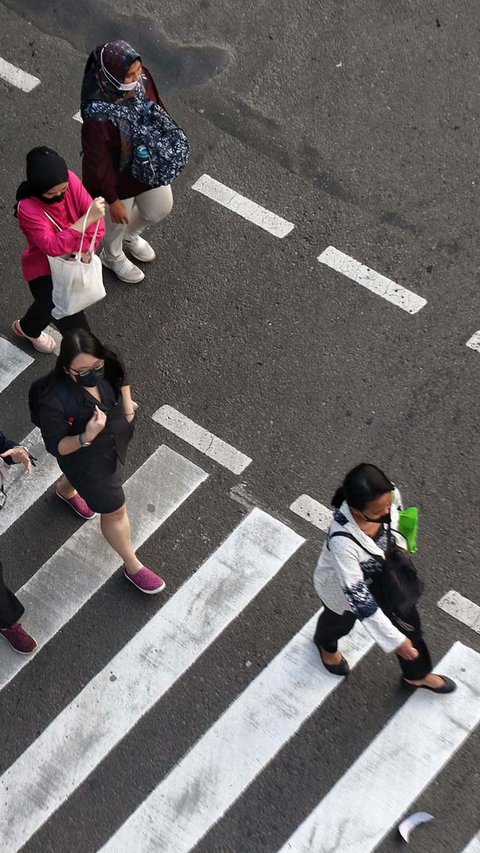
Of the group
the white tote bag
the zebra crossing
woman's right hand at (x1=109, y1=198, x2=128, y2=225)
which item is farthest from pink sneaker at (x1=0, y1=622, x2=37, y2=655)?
woman's right hand at (x1=109, y1=198, x2=128, y2=225)

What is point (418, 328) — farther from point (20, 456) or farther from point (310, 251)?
point (20, 456)

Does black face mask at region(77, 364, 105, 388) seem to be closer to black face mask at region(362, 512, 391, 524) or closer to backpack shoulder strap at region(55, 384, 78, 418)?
backpack shoulder strap at region(55, 384, 78, 418)

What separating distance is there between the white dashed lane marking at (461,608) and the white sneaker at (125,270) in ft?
10.9

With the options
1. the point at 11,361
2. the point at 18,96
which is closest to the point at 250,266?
the point at 11,361

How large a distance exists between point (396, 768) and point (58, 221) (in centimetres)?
388

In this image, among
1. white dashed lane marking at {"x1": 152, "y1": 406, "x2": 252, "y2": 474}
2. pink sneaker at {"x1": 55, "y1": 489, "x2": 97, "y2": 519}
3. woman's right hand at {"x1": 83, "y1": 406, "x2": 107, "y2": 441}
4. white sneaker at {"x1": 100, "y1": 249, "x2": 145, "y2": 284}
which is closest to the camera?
woman's right hand at {"x1": 83, "y1": 406, "x2": 107, "y2": 441}

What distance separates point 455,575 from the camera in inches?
266

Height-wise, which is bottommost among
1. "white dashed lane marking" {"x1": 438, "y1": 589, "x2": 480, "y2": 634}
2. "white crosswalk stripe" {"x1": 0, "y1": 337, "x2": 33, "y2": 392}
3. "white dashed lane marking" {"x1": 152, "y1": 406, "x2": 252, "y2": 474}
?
"white crosswalk stripe" {"x1": 0, "y1": 337, "x2": 33, "y2": 392}

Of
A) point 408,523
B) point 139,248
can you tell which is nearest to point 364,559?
point 408,523

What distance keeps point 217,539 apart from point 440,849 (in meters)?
2.30

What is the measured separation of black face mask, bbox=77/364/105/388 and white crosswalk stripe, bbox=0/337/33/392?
209cm

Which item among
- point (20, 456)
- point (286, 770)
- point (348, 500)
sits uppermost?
point (348, 500)

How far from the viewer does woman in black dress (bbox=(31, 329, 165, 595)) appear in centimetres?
570

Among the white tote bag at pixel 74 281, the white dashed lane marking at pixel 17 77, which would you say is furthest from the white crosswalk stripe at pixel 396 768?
the white dashed lane marking at pixel 17 77
